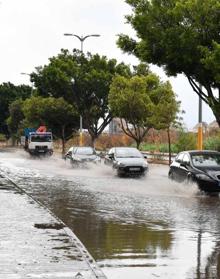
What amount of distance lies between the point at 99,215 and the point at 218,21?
451 inches

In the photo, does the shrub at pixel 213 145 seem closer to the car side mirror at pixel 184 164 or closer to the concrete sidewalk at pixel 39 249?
the car side mirror at pixel 184 164

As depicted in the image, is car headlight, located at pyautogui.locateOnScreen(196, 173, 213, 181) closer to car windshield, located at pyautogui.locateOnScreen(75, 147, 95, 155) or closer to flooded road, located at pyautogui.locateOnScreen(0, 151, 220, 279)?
flooded road, located at pyautogui.locateOnScreen(0, 151, 220, 279)

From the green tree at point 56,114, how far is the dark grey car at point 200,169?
36.4m

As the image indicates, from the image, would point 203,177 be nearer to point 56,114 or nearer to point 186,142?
point 186,142

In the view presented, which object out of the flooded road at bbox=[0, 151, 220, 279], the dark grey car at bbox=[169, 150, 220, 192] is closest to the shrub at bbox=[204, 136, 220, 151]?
the flooded road at bbox=[0, 151, 220, 279]

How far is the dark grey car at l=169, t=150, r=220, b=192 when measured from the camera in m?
18.2

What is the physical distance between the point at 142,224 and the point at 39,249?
3574 mm

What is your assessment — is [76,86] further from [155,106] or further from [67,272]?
[67,272]

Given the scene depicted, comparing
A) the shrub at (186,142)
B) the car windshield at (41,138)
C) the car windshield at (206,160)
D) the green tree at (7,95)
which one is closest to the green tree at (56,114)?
the car windshield at (41,138)

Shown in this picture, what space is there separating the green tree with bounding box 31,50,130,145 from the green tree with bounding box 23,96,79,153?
6921 mm

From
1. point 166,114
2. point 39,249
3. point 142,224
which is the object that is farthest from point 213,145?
point 39,249

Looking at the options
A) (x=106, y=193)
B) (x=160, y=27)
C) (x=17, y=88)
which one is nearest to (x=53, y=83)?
(x=160, y=27)

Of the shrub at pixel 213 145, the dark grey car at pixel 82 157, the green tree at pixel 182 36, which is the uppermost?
the green tree at pixel 182 36

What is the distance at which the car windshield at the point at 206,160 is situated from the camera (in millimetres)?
19145
